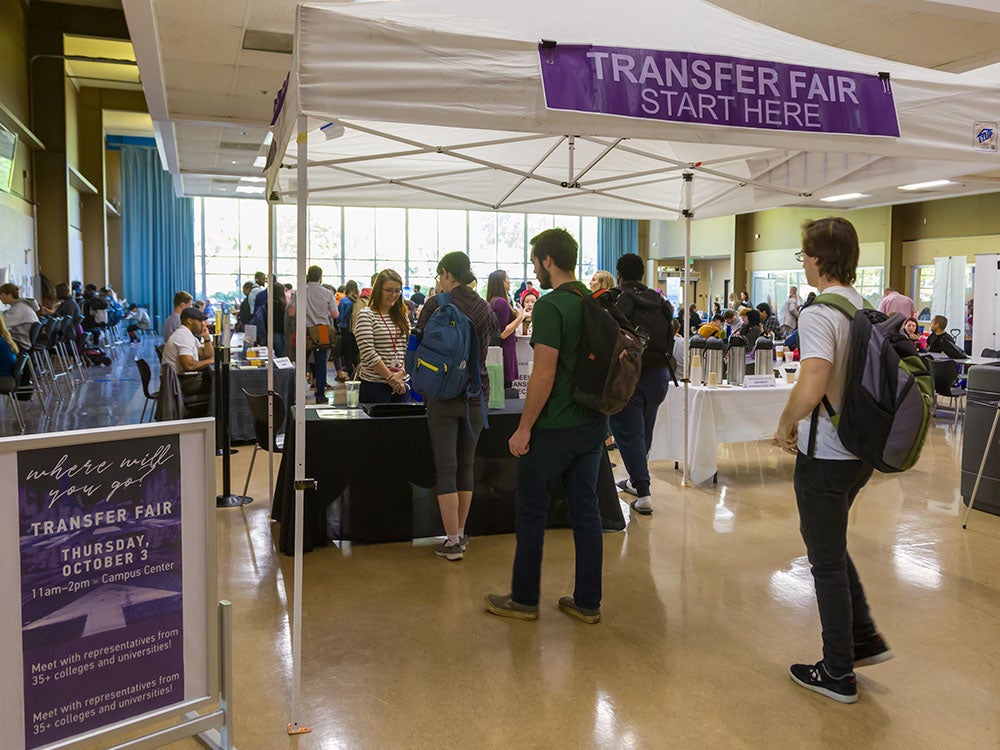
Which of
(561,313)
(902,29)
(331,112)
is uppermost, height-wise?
(902,29)

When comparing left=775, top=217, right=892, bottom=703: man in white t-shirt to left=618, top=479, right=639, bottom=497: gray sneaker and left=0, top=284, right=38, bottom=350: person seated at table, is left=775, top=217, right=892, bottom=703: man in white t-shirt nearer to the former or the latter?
left=618, top=479, right=639, bottom=497: gray sneaker

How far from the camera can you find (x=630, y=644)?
110 inches

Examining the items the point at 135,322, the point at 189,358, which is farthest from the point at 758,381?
the point at 135,322

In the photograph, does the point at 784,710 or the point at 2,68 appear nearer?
the point at 784,710

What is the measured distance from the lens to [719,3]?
21.6ft

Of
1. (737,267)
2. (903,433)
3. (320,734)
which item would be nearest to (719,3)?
(903,433)

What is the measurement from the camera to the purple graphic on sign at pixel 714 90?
2.44m

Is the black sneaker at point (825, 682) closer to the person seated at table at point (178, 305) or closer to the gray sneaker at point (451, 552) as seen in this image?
the gray sneaker at point (451, 552)

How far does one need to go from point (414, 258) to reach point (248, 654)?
64.9ft

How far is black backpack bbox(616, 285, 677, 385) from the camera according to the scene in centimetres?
431

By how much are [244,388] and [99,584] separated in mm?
4811

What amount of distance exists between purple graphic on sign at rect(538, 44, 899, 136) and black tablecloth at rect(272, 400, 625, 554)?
183cm

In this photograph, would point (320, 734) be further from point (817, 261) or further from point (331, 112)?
point (817, 261)

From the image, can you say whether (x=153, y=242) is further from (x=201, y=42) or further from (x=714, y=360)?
(x=714, y=360)
